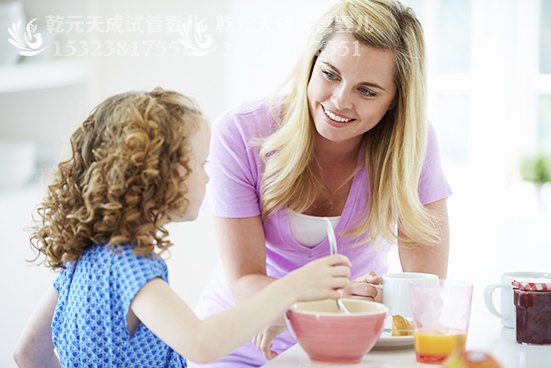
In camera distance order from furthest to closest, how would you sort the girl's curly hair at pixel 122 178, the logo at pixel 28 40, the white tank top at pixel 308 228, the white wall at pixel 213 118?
the white wall at pixel 213 118
the logo at pixel 28 40
the white tank top at pixel 308 228
the girl's curly hair at pixel 122 178

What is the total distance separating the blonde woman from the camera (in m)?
1.27

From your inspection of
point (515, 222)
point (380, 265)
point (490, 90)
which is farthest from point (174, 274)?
point (490, 90)

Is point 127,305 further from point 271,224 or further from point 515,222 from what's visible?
point 515,222

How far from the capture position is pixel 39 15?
1.90 metres

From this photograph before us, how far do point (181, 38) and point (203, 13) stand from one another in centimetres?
16

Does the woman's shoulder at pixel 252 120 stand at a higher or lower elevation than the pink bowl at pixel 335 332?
higher

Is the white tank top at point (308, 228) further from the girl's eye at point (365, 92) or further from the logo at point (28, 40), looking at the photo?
the logo at point (28, 40)

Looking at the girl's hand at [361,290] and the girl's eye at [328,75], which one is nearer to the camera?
the girl's hand at [361,290]

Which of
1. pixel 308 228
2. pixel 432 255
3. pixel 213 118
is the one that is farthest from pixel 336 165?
pixel 213 118

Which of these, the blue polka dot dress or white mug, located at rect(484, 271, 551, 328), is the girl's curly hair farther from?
white mug, located at rect(484, 271, 551, 328)

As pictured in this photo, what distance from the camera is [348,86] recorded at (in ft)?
4.06

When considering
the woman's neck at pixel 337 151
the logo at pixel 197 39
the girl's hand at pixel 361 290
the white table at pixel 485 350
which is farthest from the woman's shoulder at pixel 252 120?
the logo at pixel 197 39

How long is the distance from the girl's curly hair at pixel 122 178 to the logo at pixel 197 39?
1794 mm

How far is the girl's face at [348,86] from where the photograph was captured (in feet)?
4.05
